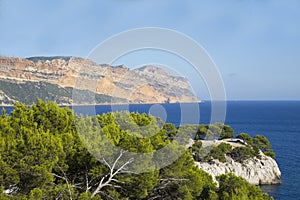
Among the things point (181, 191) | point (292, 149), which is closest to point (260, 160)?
point (292, 149)

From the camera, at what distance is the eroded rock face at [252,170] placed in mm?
32781

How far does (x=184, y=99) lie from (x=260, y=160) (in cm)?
2429

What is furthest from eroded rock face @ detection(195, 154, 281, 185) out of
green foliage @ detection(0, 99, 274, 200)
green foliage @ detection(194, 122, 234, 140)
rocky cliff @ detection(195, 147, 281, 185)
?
green foliage @ detection(0, 99, 274, 200)

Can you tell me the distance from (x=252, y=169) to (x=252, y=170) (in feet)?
0.33

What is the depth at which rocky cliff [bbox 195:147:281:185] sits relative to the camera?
108 ft

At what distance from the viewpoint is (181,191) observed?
12102 millimetres

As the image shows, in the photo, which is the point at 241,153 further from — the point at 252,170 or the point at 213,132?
the point at 213,132

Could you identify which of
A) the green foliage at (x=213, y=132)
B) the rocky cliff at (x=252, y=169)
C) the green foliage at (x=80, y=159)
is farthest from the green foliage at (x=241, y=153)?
the green foliage at (x=80, y=159)

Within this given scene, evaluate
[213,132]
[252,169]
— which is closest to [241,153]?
[252,169]

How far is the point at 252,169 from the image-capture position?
33812mm

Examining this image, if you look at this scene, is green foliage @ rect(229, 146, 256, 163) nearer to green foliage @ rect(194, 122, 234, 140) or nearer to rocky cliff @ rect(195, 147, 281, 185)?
rocky cliff @ rect(195, 147, 281, 185)

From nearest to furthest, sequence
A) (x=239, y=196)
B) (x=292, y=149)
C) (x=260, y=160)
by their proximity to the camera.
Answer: (x=239, y=196)
(x=260, y=160)
(x=292, y=149)

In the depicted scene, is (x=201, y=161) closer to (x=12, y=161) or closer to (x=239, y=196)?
(x=239, y=196)

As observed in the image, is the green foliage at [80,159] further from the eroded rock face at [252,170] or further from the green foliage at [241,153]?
the green foliage at [241,153]
